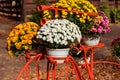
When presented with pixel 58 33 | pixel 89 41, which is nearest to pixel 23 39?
pixel 58 33

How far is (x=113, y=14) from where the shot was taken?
16359mm

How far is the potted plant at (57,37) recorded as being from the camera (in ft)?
11.6

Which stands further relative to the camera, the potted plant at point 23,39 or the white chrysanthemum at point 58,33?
the potted plant at point 23,39

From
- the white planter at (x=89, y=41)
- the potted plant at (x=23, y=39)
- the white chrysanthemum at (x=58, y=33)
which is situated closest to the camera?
the white chrysanthemum at (x=58, y=33)

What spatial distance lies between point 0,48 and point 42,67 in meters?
2.37

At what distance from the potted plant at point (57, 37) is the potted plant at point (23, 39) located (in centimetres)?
20

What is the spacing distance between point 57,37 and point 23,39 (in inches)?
19.9

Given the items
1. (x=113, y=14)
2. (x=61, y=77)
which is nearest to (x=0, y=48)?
(x=61, y=77)

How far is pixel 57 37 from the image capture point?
11.6 ft

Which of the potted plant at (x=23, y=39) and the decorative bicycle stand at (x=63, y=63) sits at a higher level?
the potted plant at (x=23, y=39)

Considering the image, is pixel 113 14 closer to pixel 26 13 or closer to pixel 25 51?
pixel 26 13

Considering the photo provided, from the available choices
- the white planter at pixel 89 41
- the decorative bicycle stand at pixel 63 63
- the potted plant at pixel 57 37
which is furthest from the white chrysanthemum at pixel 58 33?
the white planter at pixel 89 41

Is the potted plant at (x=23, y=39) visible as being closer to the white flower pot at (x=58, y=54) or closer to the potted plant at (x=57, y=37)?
the potted plant at (x=57, y=37)

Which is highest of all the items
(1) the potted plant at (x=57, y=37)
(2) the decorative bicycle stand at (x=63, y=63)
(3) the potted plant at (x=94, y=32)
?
(1) the potted plant at (x=57, y=37)
